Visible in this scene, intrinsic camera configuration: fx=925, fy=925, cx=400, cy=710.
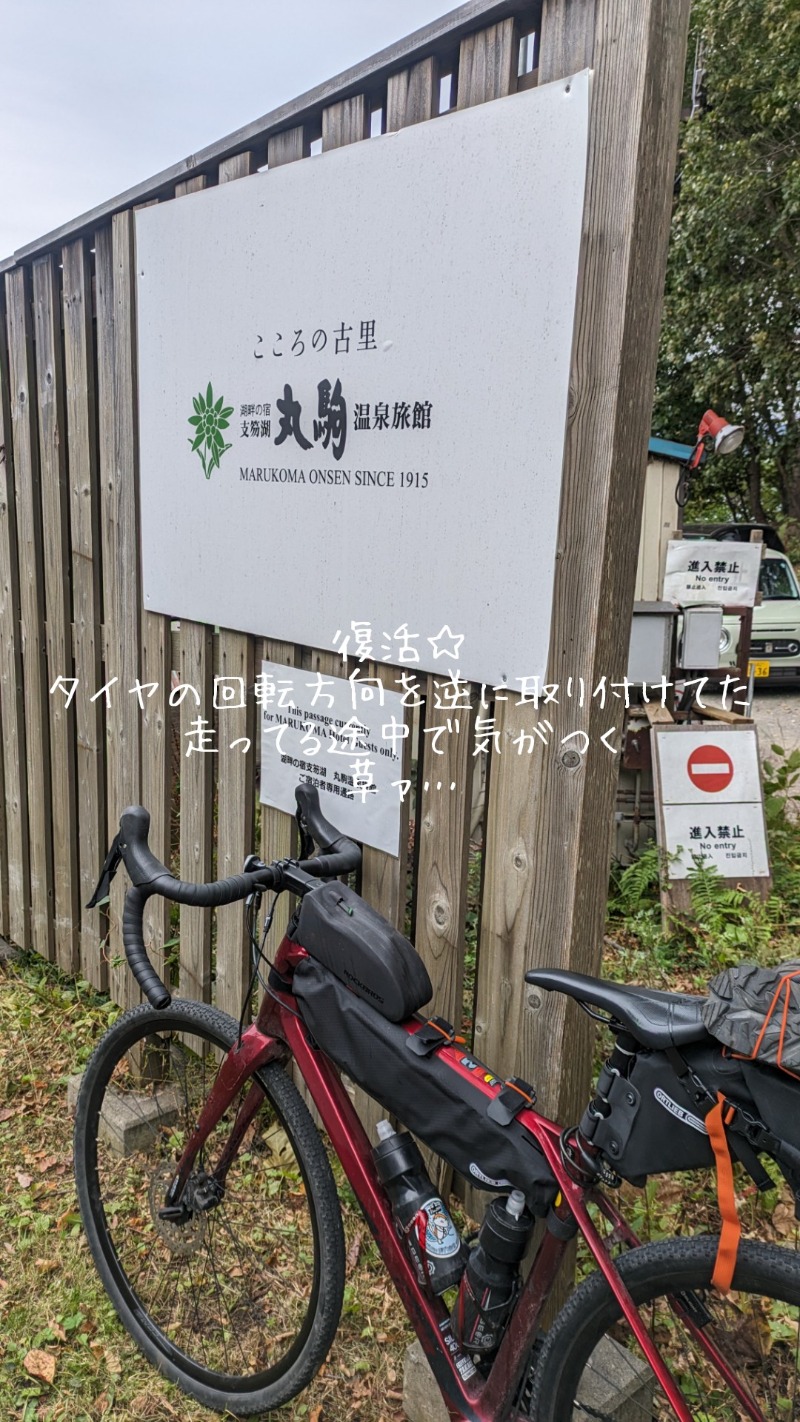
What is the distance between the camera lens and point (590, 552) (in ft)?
5.36

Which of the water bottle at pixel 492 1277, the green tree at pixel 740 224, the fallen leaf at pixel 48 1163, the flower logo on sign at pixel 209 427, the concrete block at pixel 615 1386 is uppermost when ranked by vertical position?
the green tree at pixel 740 224

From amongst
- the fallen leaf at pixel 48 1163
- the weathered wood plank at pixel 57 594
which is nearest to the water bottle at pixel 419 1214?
the fallen leaf at pixel 48 1163

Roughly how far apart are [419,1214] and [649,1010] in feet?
2.20

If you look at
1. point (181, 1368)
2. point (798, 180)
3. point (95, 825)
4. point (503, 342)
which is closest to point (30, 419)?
point (95, 825)

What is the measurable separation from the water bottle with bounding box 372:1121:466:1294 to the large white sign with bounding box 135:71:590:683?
0.92 metres

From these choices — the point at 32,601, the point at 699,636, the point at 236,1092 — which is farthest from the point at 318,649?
the point at 699,636

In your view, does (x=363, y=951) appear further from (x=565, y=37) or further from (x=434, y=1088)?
(x=565, y=37)

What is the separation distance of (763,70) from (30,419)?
42.7 ft

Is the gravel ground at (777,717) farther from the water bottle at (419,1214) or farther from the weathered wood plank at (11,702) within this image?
the water bottle at (419,1214)

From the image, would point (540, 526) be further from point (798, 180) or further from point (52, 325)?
point (798, 180)

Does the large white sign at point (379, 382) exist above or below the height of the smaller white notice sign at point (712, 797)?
above

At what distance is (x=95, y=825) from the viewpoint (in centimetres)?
325

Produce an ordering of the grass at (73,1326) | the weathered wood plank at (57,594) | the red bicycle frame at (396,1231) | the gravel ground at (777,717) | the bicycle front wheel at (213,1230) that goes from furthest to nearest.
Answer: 1. the gravel ground at (777,717)
2. the weathered wood plank at (57,594)
3. the grass at (73,1326)
4. the bicycle front wheel at (213,1230)
5. the red bicycle frame at (396,1231)

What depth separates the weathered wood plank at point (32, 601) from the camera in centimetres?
324
